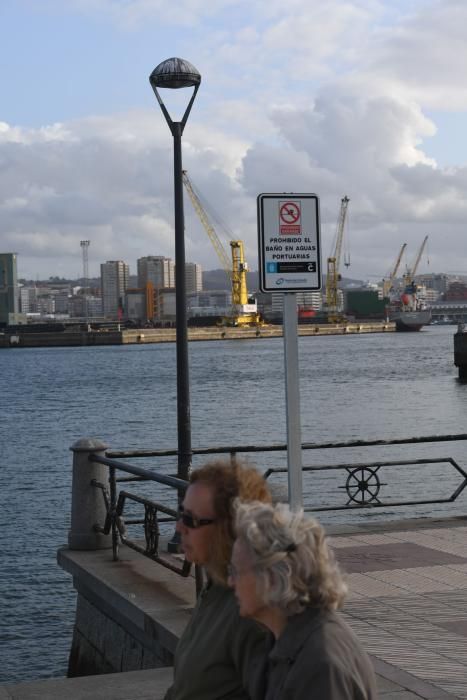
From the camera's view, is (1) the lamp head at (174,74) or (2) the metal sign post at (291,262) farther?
(1) the lamp head at (174,74)

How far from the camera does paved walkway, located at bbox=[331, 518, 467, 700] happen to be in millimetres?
6297

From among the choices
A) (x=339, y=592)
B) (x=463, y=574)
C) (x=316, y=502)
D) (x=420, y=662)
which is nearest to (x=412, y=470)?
(x=316, y=502)

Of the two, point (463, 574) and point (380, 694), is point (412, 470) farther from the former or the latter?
point (380, 694)

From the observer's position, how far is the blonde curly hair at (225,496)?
11.2 ft

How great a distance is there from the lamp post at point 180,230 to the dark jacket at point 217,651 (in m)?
7.02

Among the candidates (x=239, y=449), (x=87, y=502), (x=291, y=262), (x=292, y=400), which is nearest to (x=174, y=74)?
(x=239, y=449)

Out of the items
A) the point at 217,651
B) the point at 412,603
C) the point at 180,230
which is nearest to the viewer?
the point at 217,651

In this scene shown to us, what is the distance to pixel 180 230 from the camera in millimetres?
11320

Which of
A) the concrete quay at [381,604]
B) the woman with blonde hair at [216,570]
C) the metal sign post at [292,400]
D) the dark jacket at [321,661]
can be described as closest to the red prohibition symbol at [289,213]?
the metal sign post at [292,400]

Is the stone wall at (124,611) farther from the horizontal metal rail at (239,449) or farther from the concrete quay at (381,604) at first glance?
the horizontal metal rail at (239,449)

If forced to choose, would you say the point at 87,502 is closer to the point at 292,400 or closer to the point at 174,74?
the point at 292,400

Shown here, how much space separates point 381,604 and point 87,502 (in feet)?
10.3

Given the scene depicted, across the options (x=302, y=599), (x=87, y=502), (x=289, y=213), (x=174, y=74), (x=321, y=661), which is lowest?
(x=87, y=502)

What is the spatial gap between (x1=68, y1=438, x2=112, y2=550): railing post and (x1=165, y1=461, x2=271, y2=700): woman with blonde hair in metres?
6.67
